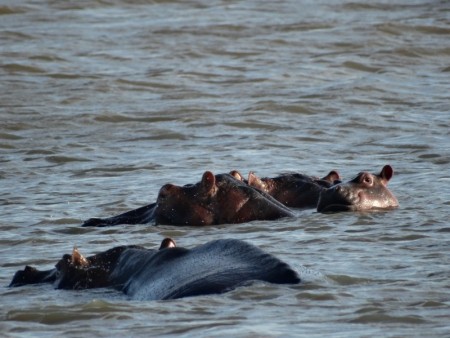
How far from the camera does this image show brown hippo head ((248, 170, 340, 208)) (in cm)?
989

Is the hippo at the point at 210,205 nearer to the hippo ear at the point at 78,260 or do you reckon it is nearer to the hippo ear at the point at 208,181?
the hippo ear at the point at 208,181

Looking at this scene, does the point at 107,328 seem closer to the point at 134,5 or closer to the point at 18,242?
the point at 18,242

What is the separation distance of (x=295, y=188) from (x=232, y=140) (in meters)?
3.70

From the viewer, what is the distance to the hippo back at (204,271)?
20.8 ft

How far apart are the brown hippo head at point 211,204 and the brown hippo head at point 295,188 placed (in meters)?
0.51

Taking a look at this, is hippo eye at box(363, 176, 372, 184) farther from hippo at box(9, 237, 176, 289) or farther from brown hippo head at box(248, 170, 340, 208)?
hippo at box(9, 237, 176, 289)

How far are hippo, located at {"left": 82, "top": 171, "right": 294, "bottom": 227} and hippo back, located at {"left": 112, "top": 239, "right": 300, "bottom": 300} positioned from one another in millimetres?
2409

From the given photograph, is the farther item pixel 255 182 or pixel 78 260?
pixel 255 182

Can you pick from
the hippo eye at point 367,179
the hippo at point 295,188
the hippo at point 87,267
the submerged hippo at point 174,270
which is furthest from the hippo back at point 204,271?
the hippo at point 295,188

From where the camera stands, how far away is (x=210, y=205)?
914 cm

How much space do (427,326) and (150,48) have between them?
45.5ft

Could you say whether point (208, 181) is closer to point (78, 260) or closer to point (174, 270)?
point (78, 260)

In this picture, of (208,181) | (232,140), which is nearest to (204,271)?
(208,181)

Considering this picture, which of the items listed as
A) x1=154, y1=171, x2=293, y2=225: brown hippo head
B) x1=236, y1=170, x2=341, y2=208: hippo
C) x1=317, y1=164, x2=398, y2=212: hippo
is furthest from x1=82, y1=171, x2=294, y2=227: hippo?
x1=236, y1=170, x2=341, y2=208: hippo
